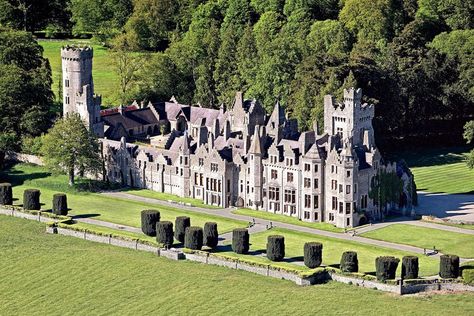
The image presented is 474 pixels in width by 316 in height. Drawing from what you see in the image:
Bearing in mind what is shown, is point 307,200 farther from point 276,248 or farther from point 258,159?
point 276,248

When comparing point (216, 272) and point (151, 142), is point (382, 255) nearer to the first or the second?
point (216, 272)

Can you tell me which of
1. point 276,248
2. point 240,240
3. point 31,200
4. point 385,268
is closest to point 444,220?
point 276,248

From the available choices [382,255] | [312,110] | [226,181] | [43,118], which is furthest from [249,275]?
[43,118]

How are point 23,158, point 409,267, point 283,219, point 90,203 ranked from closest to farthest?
point 409,267
point 283,219
point 90,203
point 23,158

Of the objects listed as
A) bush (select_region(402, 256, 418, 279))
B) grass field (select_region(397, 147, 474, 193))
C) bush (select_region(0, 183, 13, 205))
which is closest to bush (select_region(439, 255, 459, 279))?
bush (select_region(402, 256, 418, 279))

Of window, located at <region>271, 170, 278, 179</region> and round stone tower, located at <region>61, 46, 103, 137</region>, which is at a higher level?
round stone tower, located at <region>61, 46, 103, 137</region>

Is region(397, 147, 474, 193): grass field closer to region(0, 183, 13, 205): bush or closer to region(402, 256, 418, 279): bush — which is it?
region(402, 256, 418, 279): bush

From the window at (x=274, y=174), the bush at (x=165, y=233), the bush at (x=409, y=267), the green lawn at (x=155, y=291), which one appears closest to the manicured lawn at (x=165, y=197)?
the window at (x=274, y=174)
